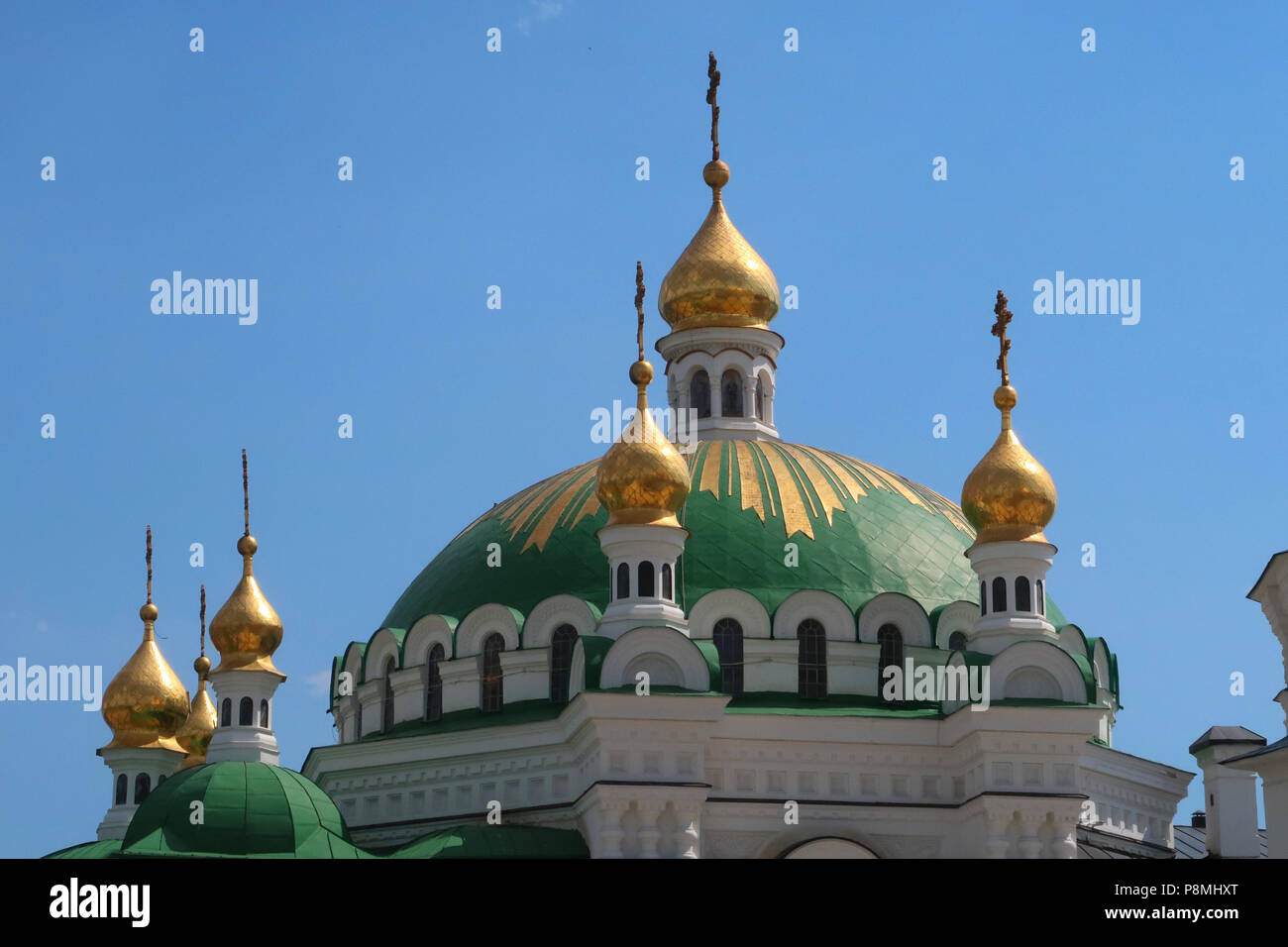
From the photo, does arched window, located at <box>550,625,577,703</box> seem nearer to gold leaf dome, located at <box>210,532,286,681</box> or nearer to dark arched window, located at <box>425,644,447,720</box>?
dark arched window, located at <box>425,644,447,720</box>

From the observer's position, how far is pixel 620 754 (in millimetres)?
29141

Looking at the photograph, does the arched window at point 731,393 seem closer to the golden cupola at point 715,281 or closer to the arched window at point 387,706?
the golden cupola at point 715,281

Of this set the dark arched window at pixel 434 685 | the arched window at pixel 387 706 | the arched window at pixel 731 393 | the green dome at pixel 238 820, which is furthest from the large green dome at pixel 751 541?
the green dome at pixel 238 820

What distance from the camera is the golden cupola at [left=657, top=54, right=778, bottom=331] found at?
1490 inches

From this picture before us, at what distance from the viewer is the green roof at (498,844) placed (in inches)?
1178

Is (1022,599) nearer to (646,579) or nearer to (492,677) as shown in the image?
(646,579)

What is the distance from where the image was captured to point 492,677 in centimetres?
3334

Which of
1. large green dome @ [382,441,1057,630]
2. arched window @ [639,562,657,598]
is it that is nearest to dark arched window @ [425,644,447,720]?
large green dome @ [382,441,1057,630]

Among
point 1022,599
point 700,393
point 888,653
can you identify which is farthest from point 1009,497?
point 700,393

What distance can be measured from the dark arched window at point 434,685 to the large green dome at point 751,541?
0.70 meters

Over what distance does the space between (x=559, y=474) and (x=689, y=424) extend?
2.31 meters

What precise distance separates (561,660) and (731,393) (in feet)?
22.4
